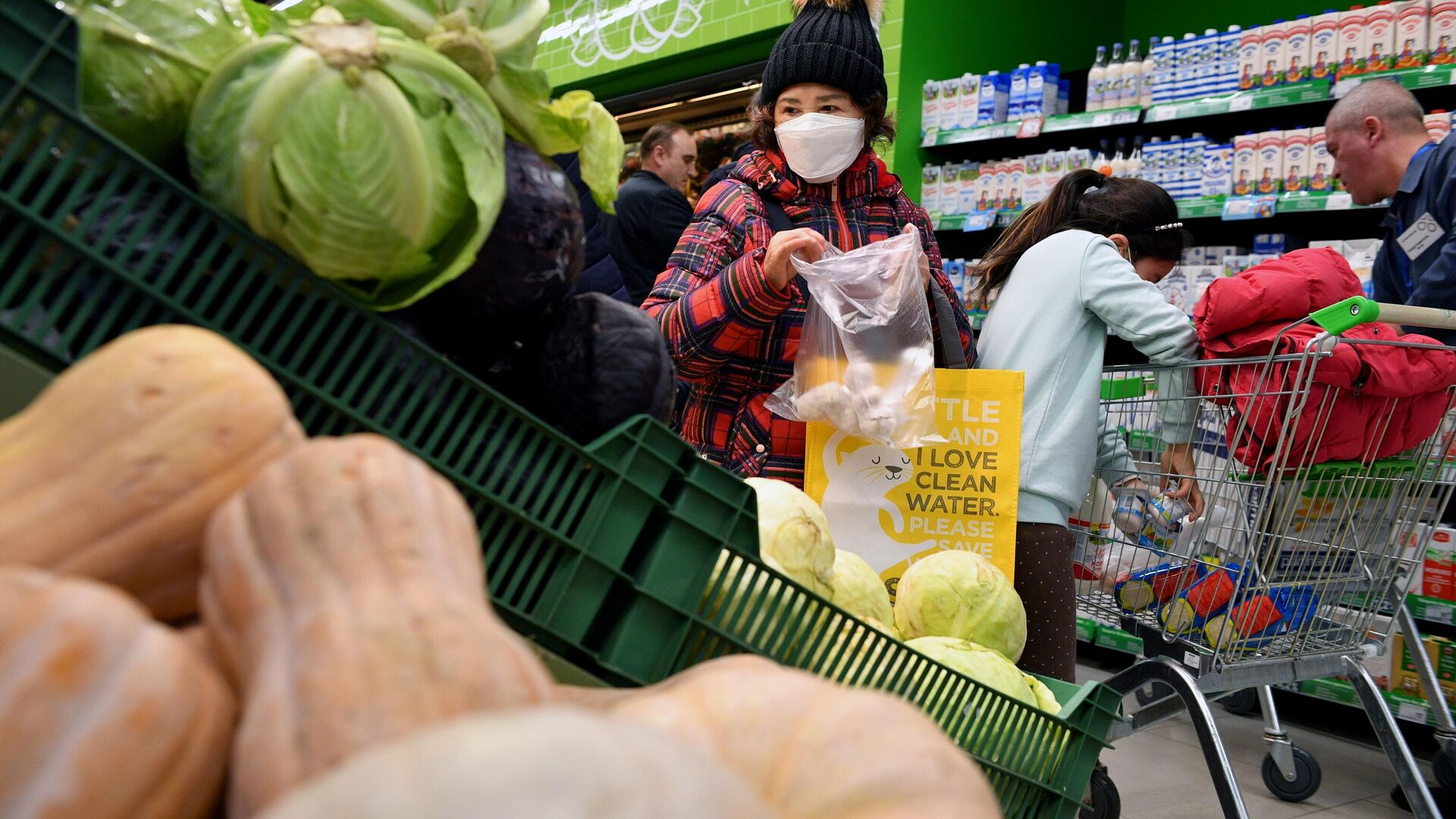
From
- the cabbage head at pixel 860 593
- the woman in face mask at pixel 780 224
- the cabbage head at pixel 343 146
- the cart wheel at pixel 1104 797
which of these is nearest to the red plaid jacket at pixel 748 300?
the woman in face mask at pixel 780 224

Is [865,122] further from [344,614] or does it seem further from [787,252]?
[344,614]

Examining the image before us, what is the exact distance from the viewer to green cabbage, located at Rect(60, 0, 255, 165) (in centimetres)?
75

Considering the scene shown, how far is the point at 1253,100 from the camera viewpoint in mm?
3977

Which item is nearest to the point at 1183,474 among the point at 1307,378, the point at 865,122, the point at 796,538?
the point at 1307,378

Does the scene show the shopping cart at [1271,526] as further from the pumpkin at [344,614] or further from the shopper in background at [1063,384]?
the pumpkin at [344,614]

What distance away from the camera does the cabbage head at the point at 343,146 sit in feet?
2.35

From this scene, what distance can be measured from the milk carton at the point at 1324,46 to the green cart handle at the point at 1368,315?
2.07 metres

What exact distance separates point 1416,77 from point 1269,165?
1.75ft

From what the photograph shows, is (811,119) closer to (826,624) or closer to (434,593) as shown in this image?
(826,624)

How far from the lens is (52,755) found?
434mm

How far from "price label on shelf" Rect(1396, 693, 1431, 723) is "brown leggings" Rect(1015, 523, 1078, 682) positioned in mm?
1831

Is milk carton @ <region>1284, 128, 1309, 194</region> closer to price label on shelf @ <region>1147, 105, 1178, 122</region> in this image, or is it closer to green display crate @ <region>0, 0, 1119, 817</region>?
price label on shelf @ <region>1147, 105, 1178, 122</region>

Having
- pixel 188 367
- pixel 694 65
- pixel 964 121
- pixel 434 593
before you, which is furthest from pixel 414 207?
pixel 694 65

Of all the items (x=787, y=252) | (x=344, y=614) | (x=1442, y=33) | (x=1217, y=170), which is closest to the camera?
(x=344, y=614)
